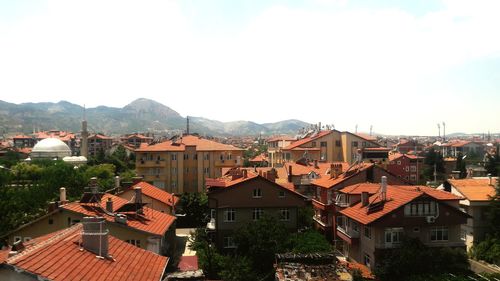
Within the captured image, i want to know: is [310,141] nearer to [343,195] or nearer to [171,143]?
[171,143]

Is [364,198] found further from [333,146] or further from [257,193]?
[333,146]

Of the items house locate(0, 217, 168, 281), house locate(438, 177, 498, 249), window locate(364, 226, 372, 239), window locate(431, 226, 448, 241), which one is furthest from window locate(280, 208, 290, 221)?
house locate(0, 217, 168, 281)

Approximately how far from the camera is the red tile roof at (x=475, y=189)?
37719 millimetres

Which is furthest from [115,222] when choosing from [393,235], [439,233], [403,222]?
[439,233]

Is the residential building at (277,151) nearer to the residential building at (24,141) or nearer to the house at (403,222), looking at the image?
the house at (403,222)

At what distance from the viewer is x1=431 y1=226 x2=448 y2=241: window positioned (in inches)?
1180

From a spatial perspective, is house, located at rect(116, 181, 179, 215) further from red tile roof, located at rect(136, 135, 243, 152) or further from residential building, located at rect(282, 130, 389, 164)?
residential building, located at rect(282, 130, 389, 164)

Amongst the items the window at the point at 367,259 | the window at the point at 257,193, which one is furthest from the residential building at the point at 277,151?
the window at the point at 367,259

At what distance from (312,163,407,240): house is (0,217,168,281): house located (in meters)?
24.1

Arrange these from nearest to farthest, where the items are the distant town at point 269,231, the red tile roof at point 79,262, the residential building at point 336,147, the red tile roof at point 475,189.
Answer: the red tile roof at point 79,262, the distant town at point 269,231, the red tile roof at point 475,189, the residential building at point 336,147

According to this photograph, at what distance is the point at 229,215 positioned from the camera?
3534 centimetres

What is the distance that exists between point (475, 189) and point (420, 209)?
13063mm

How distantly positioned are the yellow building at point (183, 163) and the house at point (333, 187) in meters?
20.3

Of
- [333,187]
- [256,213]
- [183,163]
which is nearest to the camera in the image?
[256,213]
